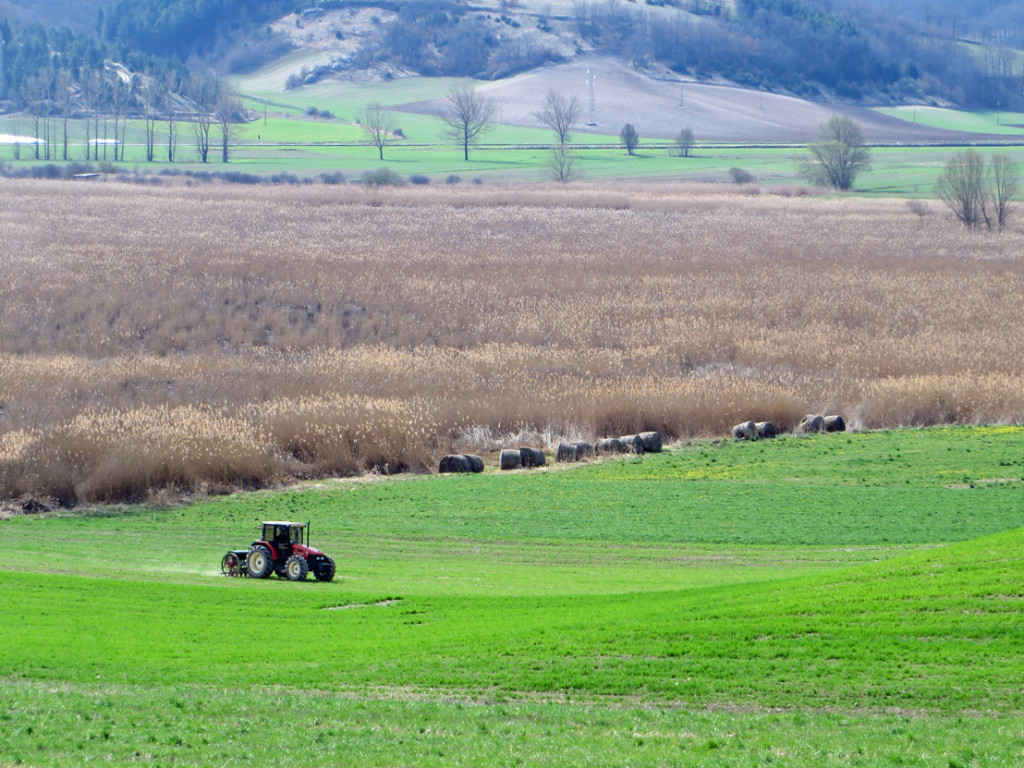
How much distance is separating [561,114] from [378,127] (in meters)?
27.2

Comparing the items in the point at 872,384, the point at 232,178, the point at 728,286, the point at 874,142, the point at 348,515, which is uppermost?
the point at 874,142

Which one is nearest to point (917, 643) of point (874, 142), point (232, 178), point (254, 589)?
point (254, 589)

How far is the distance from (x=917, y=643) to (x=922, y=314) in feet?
132

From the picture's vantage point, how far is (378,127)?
5891 inches

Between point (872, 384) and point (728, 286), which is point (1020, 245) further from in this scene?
point (872, 384)

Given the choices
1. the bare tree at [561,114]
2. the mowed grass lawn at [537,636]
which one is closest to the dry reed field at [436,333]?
the mowed grass lawn at [537,636]

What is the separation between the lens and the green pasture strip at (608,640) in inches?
475

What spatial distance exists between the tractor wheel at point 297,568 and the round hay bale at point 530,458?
12033 mm

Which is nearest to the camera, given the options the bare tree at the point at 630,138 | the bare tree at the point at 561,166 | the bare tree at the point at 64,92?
the bare tree at the point at 561,166

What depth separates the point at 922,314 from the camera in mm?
50031

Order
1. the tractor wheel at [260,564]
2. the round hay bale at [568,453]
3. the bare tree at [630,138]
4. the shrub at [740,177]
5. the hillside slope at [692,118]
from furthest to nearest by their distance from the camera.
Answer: the hillside slope at [692,118] → the bare tree at [630,138] → the shrub at [740,177] → the round hay bale at [568,453] → the tractor wheel at [260,564]

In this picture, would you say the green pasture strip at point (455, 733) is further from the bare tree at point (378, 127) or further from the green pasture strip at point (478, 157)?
the bare tree at point (378, 127)

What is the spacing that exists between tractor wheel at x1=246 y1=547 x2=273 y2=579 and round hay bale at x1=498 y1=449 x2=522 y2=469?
11.8 meters

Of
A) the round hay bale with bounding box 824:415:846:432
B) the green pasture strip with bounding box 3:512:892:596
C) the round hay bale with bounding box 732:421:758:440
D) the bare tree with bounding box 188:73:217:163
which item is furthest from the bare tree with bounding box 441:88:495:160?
the green pasture strip with bounding box 3:512:892:596
